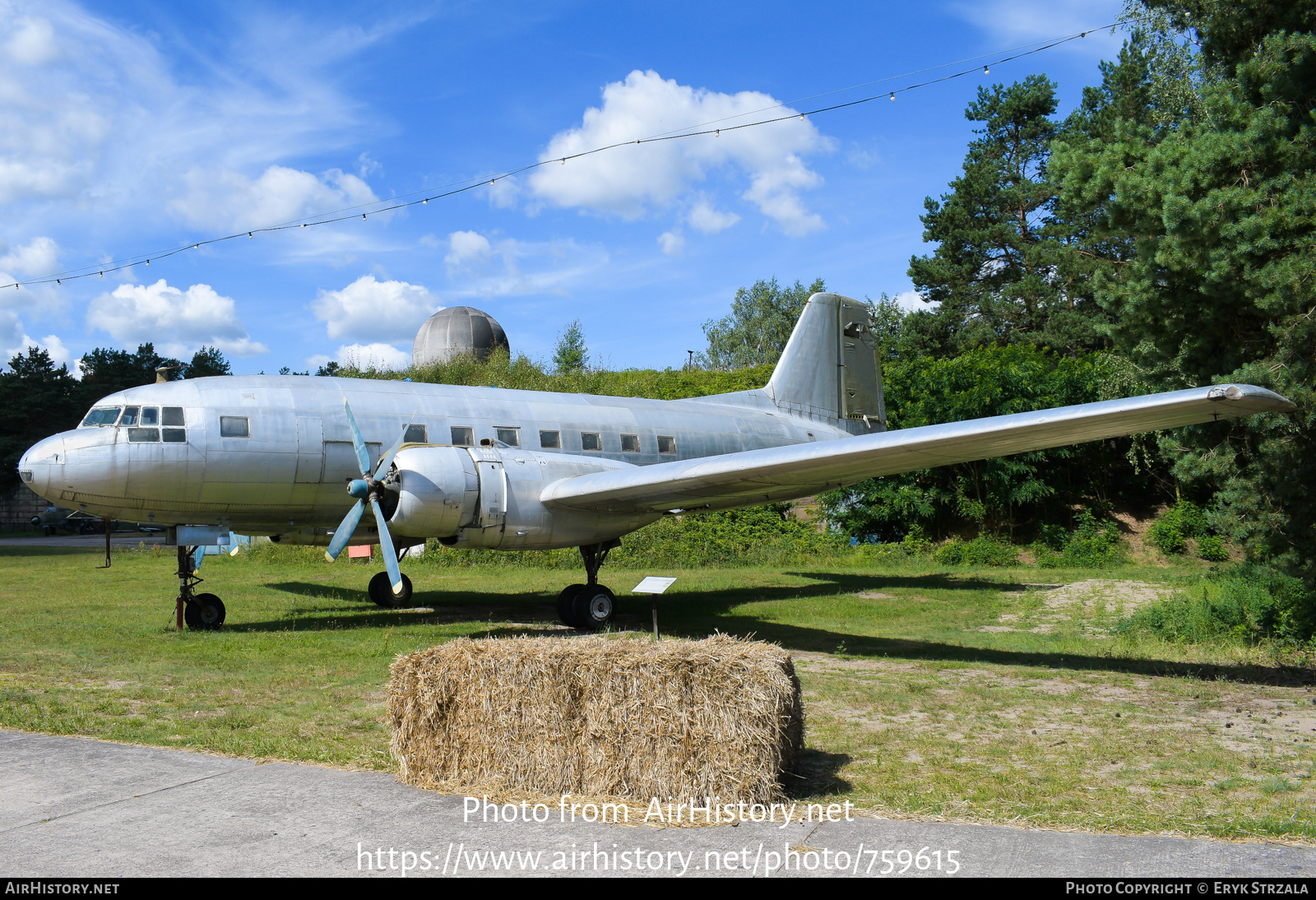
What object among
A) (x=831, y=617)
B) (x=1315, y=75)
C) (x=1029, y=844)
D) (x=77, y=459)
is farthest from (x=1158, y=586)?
(x=77, y=459)

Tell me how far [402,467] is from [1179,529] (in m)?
23.1

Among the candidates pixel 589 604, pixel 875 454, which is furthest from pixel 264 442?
pixel 875 454

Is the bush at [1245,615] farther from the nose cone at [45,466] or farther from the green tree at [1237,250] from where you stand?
the nose cone at [45,466]

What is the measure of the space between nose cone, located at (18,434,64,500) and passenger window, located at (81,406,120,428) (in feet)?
1.54

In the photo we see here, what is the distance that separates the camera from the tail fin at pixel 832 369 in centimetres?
2002

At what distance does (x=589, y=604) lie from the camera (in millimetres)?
13703

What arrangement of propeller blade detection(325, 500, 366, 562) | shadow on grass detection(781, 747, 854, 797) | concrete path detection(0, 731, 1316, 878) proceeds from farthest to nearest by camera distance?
propeller blade detection(325, 500, 366, 562) → shadow on grass detection(781, 747, 854, 797) → concrete path detection(0, 731, 1316, 878)

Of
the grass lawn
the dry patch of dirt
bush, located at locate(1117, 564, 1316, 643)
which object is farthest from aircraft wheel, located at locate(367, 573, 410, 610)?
bush, located at locate(1117, 564, 1316, 643)

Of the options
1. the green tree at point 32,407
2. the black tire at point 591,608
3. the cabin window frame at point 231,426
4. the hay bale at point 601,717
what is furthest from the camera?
the green tree at point 32,407

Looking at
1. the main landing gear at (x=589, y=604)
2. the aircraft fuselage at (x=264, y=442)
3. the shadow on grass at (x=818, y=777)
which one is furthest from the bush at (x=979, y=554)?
the shadow on grass at (x=818, y=777)

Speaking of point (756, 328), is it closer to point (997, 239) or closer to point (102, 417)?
point (997, 239)

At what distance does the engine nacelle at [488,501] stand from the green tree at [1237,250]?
8.46 meters

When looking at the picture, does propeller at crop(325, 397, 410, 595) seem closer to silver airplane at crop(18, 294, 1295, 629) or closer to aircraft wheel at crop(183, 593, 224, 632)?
silver airplane at crop(18, 294, 1295, 629)

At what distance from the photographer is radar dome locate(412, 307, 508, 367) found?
44.9 meters
